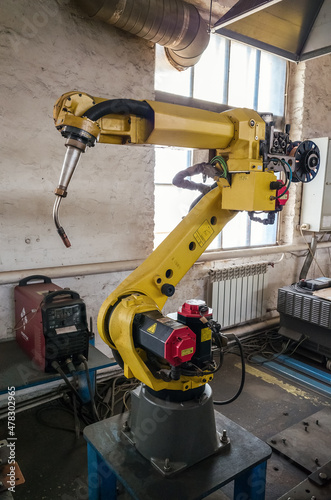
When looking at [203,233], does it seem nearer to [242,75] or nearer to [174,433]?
[174,433]

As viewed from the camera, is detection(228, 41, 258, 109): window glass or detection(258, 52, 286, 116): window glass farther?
detection(258, 52, 286, 116): window glass

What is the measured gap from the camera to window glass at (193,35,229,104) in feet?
10.1

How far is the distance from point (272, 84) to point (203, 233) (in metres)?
2.87

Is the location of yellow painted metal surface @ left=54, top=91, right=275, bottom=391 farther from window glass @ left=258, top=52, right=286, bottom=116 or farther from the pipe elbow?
window glass @ left=258, top=52, right=286, bottom=116

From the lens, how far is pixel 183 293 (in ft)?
10.1

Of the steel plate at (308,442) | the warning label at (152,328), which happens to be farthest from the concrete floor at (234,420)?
the warning label at (152,328)

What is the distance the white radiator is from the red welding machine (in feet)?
4.83

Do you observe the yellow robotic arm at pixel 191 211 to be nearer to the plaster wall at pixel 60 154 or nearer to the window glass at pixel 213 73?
A: the plaster wall at pixel 60 154

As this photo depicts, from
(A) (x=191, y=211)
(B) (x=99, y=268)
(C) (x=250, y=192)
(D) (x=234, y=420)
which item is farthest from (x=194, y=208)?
(D) (x=234, y=420)

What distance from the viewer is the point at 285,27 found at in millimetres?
2082

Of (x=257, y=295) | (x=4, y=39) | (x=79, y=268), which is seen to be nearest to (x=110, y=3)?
(x=4, y=39)

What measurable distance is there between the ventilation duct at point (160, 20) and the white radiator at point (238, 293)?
177cm

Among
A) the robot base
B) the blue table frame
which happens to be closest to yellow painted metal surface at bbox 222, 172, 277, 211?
the robot base

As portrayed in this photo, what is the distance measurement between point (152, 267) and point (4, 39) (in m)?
1.69
